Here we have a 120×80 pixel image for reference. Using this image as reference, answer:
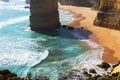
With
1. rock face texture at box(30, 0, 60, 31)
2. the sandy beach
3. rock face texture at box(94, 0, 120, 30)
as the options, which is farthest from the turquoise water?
rock face texture at box(94, 0, 120, 30)

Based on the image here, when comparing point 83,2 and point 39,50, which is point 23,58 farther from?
point 83,2

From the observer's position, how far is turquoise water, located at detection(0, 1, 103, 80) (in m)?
34.9

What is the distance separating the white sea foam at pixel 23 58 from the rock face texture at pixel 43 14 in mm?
15439

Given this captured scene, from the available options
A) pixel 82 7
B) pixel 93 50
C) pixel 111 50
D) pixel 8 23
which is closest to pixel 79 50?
pixel 93 50

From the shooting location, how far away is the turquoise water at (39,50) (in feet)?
114

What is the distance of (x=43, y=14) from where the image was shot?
184ft

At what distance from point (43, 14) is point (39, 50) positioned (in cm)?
1449

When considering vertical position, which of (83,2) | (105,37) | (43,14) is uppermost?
(43,14)

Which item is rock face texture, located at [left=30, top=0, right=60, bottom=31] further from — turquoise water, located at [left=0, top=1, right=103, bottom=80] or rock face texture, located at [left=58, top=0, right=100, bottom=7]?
rock face texture, located at [left=58, top=0, right=100, bottom=7]

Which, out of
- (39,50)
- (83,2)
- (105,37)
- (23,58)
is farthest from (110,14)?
(83,2)

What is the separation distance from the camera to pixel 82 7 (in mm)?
90000

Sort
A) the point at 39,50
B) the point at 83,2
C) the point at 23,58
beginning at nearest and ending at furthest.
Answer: the point at 23,58
the point at 39,50
the point at 83,2

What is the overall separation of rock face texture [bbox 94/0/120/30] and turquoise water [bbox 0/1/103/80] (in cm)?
611

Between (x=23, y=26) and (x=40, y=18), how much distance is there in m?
10.3
